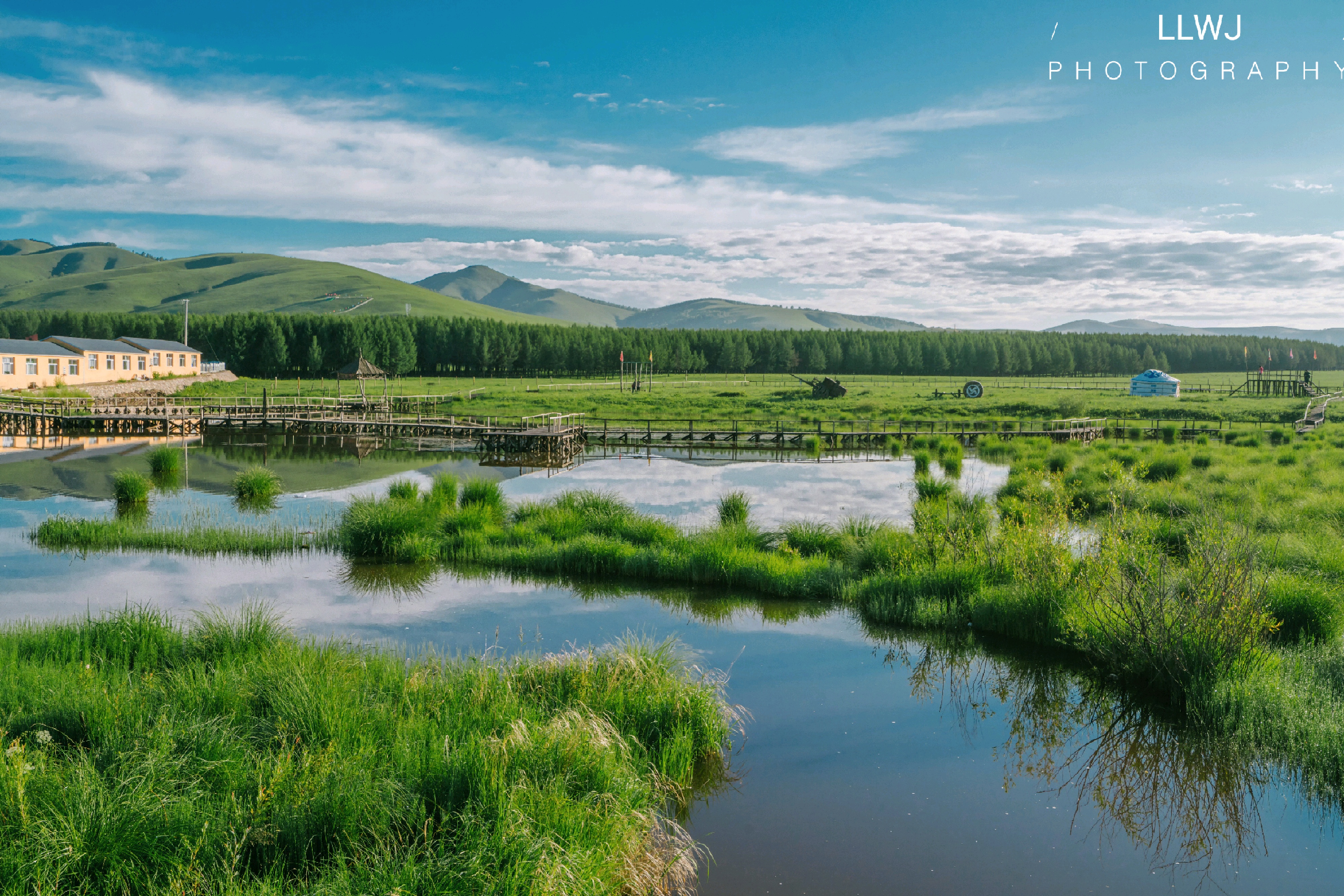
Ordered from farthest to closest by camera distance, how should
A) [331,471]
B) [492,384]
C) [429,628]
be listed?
[492,384] < [331,471] < [429,628]

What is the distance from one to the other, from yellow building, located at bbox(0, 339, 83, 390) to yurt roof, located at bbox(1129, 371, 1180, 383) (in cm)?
8456

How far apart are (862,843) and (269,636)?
22.1 feet

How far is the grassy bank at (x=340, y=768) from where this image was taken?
210 inches

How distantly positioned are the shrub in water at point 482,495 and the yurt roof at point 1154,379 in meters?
71.7

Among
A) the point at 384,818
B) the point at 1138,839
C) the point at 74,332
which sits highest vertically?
the point at 74,332

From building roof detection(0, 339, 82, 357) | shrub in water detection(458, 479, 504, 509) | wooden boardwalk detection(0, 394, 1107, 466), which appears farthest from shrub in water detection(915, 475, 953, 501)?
building roof detection(0, 339, 82, 357)

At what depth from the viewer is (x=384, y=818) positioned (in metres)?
5.75

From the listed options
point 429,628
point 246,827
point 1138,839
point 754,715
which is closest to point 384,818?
point 246,827

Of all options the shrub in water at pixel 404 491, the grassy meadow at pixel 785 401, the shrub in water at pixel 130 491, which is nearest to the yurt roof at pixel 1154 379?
the grassy meadow at pixel 785 401

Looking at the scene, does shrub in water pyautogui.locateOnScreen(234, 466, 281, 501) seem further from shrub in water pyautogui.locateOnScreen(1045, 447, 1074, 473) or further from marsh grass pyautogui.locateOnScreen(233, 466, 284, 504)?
shrub in water pyautogui.locateOnScreen(1045, 447, 1074, 473)

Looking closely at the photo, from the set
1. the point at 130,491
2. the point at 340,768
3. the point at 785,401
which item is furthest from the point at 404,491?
the point at 785,401

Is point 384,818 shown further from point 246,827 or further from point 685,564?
point 685,564

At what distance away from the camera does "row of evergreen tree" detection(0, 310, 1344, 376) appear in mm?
96938

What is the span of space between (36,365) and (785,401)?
52745 millimetres
